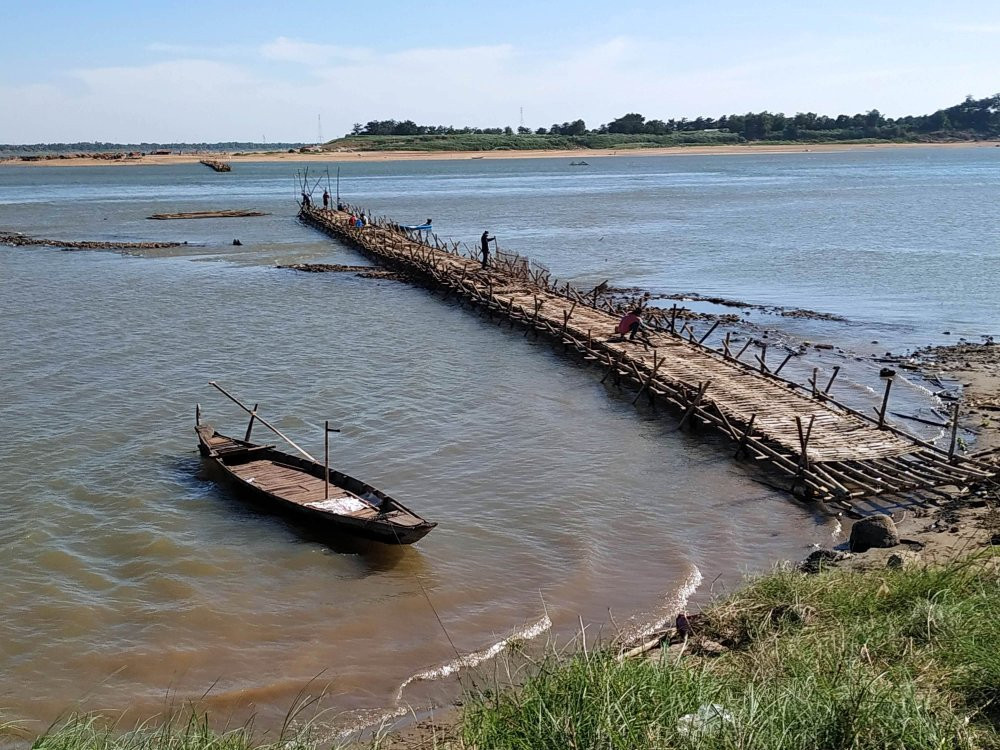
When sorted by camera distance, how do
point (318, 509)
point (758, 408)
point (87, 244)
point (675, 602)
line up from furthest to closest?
point (87, 244) < point (758, 408) < point (318, 509) < point (675, 602)

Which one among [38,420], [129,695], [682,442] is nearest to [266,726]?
[129,695]

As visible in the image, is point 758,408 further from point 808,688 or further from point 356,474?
point 808,688

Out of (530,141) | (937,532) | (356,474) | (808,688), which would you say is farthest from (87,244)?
(530,141)

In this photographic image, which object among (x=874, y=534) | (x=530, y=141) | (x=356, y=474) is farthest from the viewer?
(x=530, y=141)

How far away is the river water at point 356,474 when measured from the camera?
10414 millimetres

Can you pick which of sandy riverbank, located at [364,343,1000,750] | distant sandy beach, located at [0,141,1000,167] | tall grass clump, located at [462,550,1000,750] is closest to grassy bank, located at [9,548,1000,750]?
tall grass clump, located at [462,550,1000,750]

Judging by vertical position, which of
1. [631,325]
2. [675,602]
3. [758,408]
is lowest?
[675,602]

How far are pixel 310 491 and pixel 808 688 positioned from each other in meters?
9.16

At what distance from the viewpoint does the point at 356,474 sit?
51.0ft

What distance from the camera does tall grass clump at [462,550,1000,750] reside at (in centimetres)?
580

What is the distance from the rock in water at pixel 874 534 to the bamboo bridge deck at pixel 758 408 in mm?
1551

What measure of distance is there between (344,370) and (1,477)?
28.6 ft

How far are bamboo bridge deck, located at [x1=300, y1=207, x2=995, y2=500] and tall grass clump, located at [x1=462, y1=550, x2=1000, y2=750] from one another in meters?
5.33

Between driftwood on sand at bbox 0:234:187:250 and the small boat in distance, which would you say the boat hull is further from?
driftwood on sand at bbox 0:234:187:250
